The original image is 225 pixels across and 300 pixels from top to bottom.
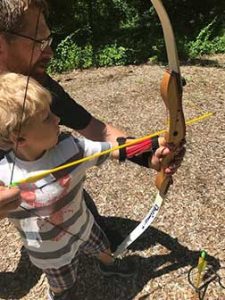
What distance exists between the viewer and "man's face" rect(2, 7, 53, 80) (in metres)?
2.24

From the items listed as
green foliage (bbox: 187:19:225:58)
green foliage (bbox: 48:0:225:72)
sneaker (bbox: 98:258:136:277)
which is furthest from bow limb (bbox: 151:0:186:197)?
green foliage (bbox: 187:19:225:58)

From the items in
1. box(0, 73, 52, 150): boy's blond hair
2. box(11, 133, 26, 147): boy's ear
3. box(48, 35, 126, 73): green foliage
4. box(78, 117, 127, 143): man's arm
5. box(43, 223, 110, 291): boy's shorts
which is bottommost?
box(48, 35, 126, 73): green foliage

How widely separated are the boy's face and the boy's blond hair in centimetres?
3

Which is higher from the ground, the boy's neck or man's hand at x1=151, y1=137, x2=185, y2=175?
the boy's neck

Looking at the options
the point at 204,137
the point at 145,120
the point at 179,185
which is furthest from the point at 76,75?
the point at 179,185

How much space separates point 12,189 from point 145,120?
3.41 meters

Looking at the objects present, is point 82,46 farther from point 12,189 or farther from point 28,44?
point 12,189

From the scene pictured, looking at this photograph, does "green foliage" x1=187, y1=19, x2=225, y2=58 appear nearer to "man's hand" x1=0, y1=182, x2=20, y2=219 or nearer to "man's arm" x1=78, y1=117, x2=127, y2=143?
"man's arm" x1=78, y1=117, x2=127, y2=143

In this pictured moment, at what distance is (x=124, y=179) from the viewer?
4.20 m

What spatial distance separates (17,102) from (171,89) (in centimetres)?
69

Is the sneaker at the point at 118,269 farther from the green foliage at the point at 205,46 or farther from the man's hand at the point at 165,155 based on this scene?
the green foliage at the point at 205,46

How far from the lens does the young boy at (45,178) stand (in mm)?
2004

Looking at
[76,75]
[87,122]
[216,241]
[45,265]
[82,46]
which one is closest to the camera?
[45,265]

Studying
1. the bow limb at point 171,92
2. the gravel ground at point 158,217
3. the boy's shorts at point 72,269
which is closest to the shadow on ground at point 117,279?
the gravel ground at point 158,217
